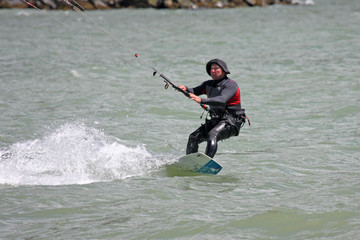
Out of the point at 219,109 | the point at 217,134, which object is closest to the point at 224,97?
the point at 219,109

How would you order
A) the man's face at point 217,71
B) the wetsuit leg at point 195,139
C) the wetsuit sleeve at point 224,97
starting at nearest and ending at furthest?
the wetsuit sleeve at point 224,97 < the man's face at point 217,71 < the wetsuit leg at point 195,139

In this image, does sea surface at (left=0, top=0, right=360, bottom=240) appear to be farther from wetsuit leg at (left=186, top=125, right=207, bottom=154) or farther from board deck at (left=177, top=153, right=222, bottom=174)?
wetsuit leg at (left=186, top=125, right=207, bottom=154)

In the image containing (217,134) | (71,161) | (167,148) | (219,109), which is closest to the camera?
(217,134)

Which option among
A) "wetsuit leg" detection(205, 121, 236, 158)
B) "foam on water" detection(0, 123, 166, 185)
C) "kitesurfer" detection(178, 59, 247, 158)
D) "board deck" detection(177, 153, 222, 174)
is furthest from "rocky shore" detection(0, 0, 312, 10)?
"board deck" detection(177, 153, 222, 174)

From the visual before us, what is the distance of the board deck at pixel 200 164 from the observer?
9047mm

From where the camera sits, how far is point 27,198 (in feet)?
26.7

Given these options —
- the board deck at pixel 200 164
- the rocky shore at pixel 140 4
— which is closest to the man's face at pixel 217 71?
the board deck at pixel 200 164

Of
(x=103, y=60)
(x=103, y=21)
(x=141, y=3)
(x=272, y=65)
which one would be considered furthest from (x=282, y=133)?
(x=141, y=3)

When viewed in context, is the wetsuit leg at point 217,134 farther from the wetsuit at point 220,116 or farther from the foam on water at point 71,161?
the foam on water at point 71,161

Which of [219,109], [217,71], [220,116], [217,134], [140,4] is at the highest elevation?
[217,71]

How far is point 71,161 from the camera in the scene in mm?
9922

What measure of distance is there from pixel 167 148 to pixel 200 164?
2254 millimetres

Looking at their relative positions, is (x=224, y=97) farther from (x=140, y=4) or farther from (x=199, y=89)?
(x=140, y=4)

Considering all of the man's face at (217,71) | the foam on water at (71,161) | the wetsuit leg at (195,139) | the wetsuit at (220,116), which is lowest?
the foam on water at (71,161)
